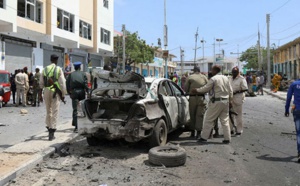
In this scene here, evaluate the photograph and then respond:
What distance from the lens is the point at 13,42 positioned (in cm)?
2347

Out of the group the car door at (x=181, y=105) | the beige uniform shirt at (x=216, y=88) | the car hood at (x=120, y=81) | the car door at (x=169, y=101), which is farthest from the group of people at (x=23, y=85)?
the beige uniform shirt at (x=216, y=88)

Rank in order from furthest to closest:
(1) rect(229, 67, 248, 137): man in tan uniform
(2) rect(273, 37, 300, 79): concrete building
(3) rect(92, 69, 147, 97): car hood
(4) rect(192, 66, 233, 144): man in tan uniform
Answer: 1. (2) rect(273, 37, 300, 79): concrete building
2. (1) rect(229, 67, 248, 137): man in tan uniform
3. (4) rect(192, 66, 233, 144): man in tan uniform
4. (3) rect(92, 69, 147, 97): car hood

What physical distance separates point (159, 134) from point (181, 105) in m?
1.68

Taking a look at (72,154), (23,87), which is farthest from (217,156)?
(23,87)

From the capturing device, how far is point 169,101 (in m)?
7.97

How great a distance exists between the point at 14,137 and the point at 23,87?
25.5ft

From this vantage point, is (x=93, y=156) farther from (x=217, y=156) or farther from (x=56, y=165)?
(x=217, y=156)

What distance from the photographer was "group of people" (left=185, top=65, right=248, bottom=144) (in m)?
8.16

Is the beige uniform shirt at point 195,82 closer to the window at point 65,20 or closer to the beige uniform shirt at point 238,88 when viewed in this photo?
the beige uniform shirt at point 238,88

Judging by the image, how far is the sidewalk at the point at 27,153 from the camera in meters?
5.53

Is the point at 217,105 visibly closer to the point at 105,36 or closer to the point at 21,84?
the point at 21,84

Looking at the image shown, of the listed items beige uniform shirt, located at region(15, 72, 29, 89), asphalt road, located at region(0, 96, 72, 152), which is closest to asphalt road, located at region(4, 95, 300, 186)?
asphalt road, located at region(0, 96, 72, 152)

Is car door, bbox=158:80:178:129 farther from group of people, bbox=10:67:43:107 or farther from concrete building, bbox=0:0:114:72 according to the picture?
concrete building, bbox=0:0:114:72

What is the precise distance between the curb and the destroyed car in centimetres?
58
